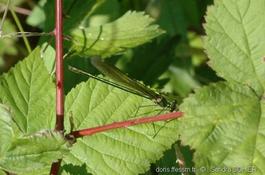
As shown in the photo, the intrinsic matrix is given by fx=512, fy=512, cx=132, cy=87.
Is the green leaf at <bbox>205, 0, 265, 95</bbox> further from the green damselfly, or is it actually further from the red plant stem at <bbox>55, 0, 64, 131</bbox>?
the red plant stem at <bbox>55, 0, 64, 131</bbox>

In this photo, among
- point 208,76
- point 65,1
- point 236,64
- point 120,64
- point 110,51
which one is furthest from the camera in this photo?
point 208,76

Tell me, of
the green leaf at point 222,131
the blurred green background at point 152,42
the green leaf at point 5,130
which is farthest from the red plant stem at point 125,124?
the blurred green background at point 152,42

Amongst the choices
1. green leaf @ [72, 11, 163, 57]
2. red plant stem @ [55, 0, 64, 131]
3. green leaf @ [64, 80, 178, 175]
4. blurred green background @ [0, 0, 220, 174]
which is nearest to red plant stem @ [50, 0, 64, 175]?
red plant stem @ [55, 0, 64, 131]

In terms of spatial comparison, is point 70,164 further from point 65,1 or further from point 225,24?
point 65,1

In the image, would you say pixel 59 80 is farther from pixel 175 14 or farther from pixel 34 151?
pixel 175 14

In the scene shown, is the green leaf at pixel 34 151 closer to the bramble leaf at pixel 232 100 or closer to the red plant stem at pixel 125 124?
the red plant stem at pixel 125 124

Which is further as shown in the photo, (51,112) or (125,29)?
(125,29)

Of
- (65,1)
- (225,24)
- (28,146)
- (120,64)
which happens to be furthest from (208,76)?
(28,146)
